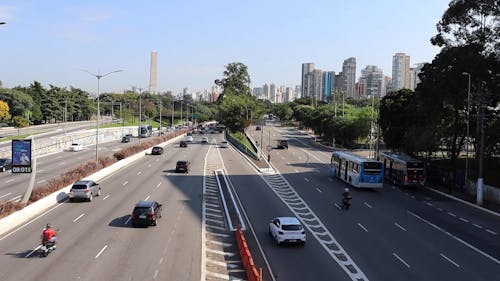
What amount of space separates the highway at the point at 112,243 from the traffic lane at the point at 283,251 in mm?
3202

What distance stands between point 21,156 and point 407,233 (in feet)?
78.3

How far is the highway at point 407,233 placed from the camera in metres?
21.6

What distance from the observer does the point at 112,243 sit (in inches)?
949

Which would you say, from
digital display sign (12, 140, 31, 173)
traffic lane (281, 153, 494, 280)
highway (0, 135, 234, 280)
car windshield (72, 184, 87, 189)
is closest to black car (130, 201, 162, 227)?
highway (0, 135, 234, 280)

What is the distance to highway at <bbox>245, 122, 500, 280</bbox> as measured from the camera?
21.6 meters

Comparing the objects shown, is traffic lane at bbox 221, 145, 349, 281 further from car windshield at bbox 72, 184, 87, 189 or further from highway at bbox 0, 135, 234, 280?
car windshield at bbox 72, 184, 87, 189

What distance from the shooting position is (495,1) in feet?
150

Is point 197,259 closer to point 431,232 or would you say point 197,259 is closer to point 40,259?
point 40,259

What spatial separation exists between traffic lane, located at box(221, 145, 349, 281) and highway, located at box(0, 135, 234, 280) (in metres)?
3.20

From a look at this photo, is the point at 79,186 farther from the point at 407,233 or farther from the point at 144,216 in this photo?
the point at 407,233

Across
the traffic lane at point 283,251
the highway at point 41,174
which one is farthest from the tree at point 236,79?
the traffic lane at point 283,251

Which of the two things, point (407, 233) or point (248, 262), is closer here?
A: point (248, 262)

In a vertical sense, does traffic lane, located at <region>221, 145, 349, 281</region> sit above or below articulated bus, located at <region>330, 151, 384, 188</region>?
below

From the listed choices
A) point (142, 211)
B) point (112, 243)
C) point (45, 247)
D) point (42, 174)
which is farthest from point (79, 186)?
point (42, 174)
